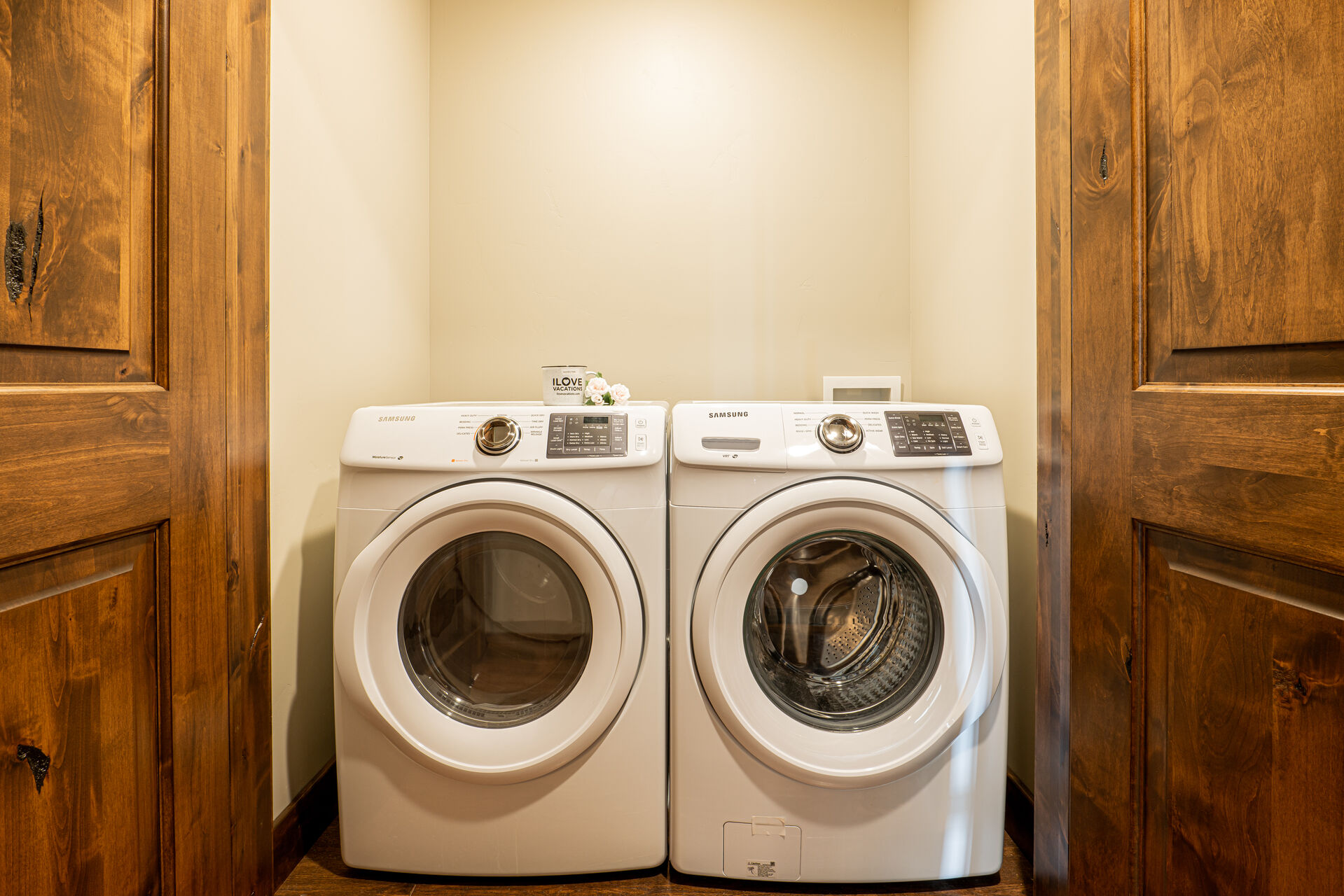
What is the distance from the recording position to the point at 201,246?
786 millimetres

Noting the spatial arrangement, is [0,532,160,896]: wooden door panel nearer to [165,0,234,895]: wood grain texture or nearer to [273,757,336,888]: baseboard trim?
[165,0,234,895]: wood grain texture

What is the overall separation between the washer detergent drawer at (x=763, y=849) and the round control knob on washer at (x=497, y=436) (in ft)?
2.52

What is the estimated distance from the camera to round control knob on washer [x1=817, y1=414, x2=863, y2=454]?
1104mm

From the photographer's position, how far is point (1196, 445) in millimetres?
681

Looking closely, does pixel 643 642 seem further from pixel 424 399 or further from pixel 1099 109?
pixel 424 399

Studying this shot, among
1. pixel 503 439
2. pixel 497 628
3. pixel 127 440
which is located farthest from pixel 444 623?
pixel 127 440

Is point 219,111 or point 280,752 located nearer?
point 219,111

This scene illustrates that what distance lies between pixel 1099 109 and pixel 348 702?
144 centimetres

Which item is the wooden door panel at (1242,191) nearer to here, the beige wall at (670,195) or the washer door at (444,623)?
the washer door at (444,623)

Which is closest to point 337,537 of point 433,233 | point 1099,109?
point 433,233

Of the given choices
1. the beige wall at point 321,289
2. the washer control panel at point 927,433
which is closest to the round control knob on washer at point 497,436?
the beige wall at point 321,289

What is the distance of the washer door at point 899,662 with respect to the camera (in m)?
1.08

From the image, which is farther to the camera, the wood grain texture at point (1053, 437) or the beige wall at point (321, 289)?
the beige wall at point (321, 289)

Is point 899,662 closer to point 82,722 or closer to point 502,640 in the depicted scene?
point 502,640
